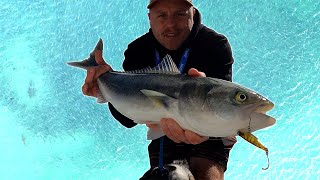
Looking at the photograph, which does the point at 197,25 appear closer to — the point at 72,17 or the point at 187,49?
the point at 187,49

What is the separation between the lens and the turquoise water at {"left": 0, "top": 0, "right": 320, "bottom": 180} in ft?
29.2

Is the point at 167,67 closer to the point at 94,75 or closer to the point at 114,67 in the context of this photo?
the point at 94,75

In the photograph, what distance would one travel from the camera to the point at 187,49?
438 cm

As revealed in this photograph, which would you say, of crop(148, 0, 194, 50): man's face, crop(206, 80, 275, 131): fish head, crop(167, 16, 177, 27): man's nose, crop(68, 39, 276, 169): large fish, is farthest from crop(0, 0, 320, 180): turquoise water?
crop(206, 80, 275, 131): fish head

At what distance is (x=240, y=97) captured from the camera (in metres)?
2.87

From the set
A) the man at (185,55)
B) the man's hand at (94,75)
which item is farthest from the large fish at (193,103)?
Result: the man at (185,55)

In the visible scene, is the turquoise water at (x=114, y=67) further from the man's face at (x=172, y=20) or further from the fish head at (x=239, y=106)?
the fish head at (x=239, y=106)

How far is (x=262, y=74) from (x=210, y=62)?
597 centimetres

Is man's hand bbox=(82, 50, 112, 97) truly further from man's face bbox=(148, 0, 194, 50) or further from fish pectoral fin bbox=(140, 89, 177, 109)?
fish pectoral fin bbox=(140, 89, 177, 109)

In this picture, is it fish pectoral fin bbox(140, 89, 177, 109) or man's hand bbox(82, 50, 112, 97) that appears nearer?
fish pectoral fin bbox(140, 89, 177, 109)

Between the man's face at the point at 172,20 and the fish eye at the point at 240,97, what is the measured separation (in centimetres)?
159

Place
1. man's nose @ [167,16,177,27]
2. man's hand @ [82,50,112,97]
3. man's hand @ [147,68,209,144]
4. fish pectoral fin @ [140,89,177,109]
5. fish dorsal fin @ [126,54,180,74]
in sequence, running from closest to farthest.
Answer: fish pectoral fin @ [140,89,177,109] < man's hand @ [147,68,209,144] < fish dorsal fin @ [126,54,180,74] < man's hand @ [82,50,112,97] < man's nose @ [167,16,177,27]

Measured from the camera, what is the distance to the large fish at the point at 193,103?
2863 millimetres

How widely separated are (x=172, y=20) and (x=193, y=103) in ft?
4.71
